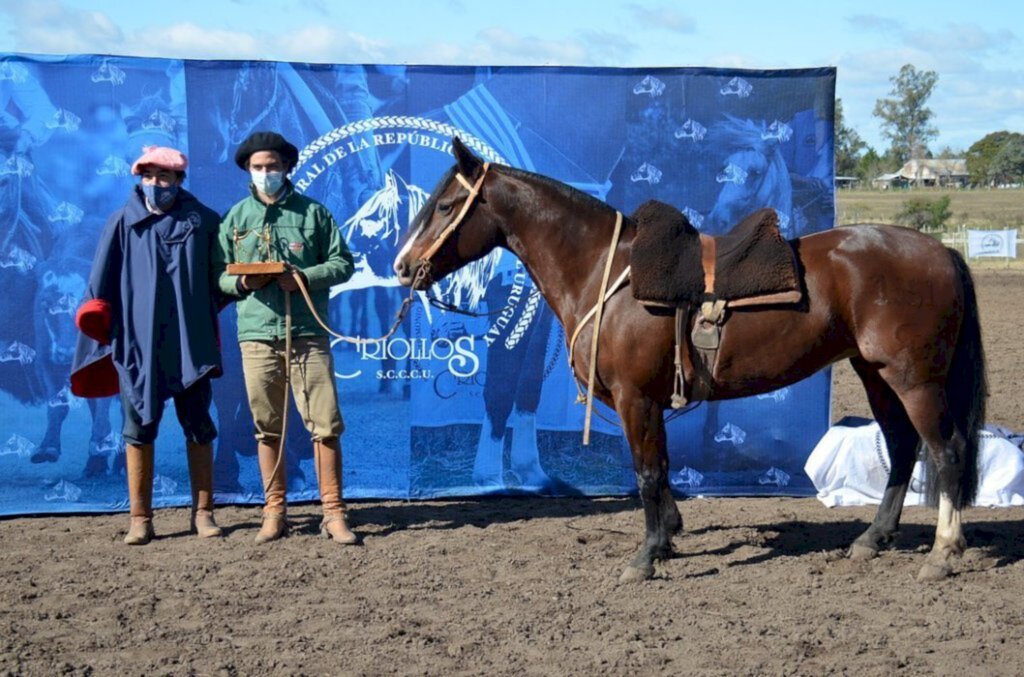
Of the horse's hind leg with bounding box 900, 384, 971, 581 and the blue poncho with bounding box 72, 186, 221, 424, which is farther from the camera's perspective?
the blue poncho with bounding box 72, 186, 221, 424

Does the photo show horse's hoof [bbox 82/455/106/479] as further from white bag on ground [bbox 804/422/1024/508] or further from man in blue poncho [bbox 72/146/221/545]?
white bag on ground [bbox 804/422/1024/508]

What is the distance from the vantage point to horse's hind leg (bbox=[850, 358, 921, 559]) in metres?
5.81

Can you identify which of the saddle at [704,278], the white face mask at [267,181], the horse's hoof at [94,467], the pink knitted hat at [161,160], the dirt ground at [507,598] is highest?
the pink knitted hat at [161,160]

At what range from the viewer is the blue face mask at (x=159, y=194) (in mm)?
5844

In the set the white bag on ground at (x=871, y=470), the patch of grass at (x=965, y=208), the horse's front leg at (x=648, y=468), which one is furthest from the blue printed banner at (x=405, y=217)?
the patch of grass at (x=965, y=208)

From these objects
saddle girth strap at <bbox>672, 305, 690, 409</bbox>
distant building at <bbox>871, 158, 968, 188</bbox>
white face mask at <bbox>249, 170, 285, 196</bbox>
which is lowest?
saddle girth strap at <bbox>672, 305, 690, 409</bbox>

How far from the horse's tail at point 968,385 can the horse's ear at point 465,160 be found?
7.32 ft

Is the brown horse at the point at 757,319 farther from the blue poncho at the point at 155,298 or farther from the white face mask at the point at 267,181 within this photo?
the blue poncho at the point at 155,298

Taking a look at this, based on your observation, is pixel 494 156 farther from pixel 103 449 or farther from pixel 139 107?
pixel 103 449

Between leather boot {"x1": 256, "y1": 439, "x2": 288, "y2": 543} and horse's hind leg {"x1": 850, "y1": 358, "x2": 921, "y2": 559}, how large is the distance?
2.85 meters

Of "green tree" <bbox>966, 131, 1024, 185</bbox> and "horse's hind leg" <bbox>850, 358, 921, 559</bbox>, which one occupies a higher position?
"green tree" <bbox>966, 131, 1024, 185</bbox>

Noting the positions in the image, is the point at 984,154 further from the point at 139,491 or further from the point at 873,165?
the point at 139,491

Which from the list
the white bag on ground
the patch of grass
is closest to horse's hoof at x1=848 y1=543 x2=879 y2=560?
the white bag on ground

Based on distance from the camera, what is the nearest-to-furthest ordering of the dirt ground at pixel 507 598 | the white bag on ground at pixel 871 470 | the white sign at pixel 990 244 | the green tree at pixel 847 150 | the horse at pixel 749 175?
the dirt ground at pixel 507 598
the white bag on ground at pixel 871 470
the horse at pixel 749 175
the white sign at pixel 990 244
the green tree at pixel 847 150
